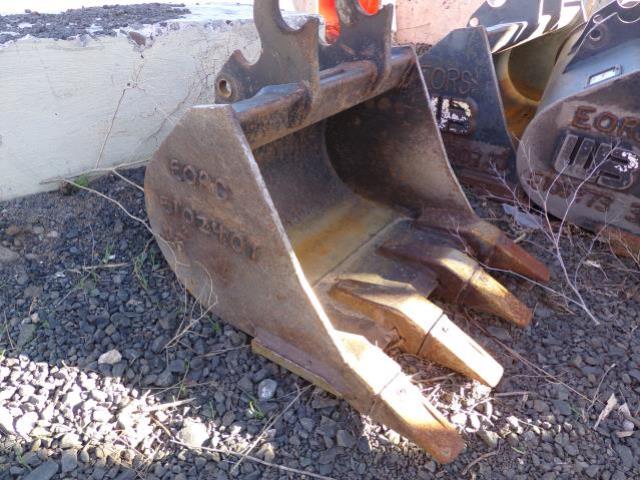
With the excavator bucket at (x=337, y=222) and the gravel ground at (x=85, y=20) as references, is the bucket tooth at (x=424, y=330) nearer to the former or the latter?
the excavator bucket at (x=337, y=222)

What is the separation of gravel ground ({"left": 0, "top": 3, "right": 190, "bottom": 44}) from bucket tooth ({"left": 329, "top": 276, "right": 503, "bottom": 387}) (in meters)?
1.58

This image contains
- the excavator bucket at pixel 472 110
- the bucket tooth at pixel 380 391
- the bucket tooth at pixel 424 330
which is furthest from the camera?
the excavator bucket at pixel 472 110

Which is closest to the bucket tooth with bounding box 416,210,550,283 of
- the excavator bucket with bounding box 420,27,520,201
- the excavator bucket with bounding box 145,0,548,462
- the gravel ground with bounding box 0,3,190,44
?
the excavator bucket with bounding box 145,0,548,462

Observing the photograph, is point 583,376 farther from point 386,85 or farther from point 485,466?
point 386,85

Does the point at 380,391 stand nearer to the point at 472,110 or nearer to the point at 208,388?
the point at 208,388

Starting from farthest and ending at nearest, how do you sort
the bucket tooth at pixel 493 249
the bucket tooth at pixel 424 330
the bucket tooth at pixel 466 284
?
the bucket tooth at pixel 493 249 < the bucket tooth at pixel 466 284 < the bucket tooth at pixel 424 330

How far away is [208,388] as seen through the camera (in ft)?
5.71

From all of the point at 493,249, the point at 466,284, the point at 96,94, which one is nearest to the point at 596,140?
the point at 493,249

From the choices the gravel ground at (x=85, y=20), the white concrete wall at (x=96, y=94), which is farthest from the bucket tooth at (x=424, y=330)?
the gravel ground at (x=85, y=20)

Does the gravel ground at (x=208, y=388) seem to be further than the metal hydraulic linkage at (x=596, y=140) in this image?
No

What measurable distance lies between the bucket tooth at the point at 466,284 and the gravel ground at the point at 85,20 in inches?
63.0

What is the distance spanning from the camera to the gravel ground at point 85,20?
222cm

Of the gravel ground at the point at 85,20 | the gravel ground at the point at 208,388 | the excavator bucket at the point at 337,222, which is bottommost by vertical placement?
the gravel ground at the point at 208,388

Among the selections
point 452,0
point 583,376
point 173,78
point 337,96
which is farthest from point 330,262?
point 452,0
